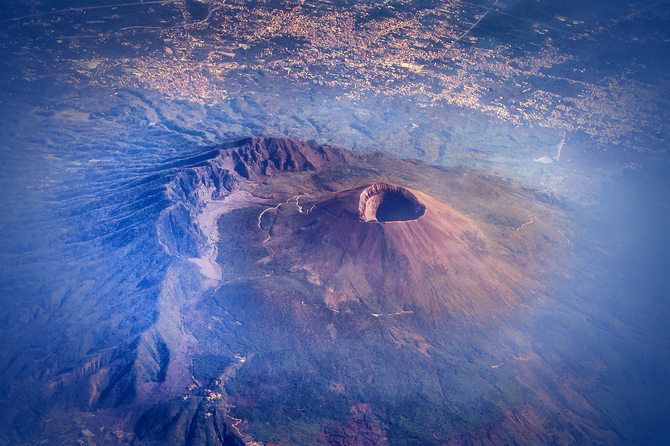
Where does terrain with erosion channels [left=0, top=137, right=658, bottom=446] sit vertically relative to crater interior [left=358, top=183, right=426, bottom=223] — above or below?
below

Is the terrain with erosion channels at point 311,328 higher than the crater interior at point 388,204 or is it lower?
lower

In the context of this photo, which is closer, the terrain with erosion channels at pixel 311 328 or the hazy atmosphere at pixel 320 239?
the terrain with erosion channels at pixel 311 328

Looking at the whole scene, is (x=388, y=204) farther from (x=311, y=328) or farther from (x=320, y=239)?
(x=311, y=328)

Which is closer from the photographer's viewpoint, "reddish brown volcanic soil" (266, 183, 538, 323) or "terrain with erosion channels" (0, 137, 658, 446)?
"terrain with erosion channels" (0, 137, 658, 446)

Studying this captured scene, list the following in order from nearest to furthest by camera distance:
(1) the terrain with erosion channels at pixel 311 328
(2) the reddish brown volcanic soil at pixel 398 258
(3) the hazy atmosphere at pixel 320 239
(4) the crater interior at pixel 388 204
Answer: (1) the terrain with erosion channels at pixel 311 328
(3) the hazy atmosphere at pixel 320 239
(2) the reddish brown volcanic soil at pixel 398 258
(4) the crater interior at pixel 388 204

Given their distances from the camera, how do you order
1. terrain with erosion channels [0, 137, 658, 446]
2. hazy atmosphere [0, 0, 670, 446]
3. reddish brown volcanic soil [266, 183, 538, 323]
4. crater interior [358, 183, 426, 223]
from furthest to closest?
crater interior [358, 183, 426, 223], reddish brown volcanic soil [266, 183, 538, 323], hazy atmosphere [0, 0, 670, 446], terrain with erosion channels [0, 137, 658, 446]

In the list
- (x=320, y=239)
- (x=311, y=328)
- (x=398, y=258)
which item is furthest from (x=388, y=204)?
(x=311, y=328)
